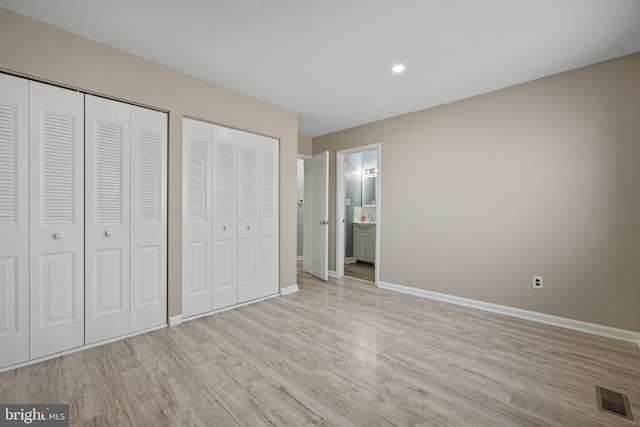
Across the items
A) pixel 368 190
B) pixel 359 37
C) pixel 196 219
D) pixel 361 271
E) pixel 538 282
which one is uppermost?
pixel 359 37

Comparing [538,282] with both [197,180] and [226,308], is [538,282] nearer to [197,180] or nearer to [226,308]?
[226,308]

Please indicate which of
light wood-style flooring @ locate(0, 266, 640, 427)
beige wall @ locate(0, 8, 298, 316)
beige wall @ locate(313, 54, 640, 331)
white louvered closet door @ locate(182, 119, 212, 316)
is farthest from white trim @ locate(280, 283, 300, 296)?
beige wall @ locate(313, 54, 640, 331)

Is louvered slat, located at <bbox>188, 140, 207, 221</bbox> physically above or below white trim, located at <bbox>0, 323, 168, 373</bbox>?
above

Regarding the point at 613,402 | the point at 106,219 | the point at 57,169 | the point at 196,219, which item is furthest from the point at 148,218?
the point at 613,402

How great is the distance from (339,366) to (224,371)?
0.83 metres

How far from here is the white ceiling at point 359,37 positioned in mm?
1899

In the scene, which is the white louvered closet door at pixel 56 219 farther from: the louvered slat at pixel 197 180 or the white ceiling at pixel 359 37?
the louvered slat at pixel 197 180

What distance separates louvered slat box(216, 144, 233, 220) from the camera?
3115 mm

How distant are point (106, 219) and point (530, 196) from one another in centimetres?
416

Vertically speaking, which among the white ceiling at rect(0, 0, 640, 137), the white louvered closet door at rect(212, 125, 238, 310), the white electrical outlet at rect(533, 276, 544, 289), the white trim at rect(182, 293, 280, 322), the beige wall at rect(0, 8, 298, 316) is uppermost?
the white ceiling at rect(0, 0, 640, 137)

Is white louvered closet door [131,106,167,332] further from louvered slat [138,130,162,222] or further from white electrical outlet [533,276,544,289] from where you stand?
white electrical outlet [533,276,544,289]

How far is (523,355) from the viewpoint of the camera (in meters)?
2.22

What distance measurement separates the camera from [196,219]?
2.94 m

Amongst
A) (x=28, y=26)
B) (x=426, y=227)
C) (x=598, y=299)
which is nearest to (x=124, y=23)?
(x=28, y=26)
